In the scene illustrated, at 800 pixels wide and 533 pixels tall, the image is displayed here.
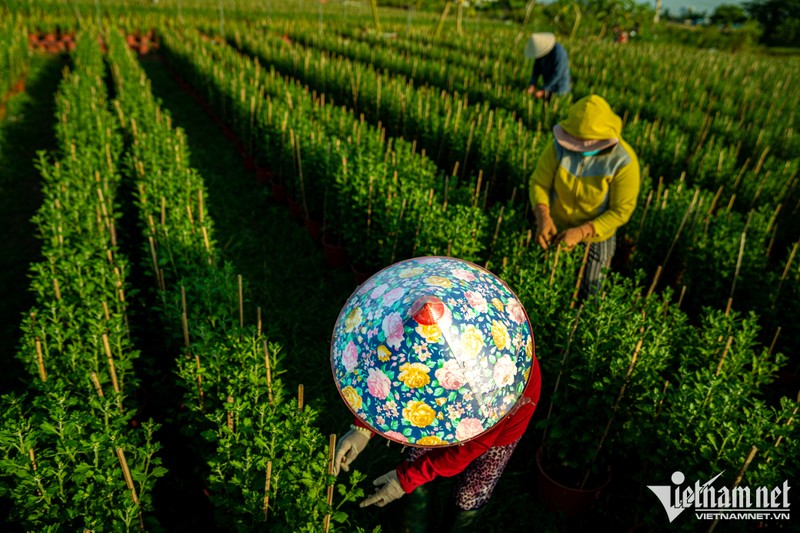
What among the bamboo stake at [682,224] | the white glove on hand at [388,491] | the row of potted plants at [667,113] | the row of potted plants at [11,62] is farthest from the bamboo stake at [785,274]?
the row of potted plants at [11,62]

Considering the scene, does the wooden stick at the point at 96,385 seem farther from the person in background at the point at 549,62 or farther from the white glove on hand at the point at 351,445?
the person in background at the point at 549,62

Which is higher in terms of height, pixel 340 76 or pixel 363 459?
pixel 340 76

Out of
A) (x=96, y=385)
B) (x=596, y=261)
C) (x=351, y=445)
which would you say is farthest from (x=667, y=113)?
(x=96, y=385)

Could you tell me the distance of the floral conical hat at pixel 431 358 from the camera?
1555 millimetres

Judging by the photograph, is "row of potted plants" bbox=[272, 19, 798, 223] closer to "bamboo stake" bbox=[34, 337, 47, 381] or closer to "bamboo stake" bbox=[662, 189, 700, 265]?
"bamboo stake" bbox=[662, 189, 700, 265]

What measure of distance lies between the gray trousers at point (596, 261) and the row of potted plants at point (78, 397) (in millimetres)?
3957

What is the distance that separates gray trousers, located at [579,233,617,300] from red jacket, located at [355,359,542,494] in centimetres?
248

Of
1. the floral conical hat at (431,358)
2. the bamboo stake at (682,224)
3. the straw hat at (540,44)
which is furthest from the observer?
the straw hat at (540,44)

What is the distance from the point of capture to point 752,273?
4.77 m

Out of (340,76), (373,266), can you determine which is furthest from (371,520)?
(340,76)

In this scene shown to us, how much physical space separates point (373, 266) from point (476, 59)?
13.2 meters

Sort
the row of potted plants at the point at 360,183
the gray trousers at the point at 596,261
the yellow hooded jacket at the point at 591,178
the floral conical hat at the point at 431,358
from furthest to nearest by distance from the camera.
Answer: the row of potted plants at the point at 360,183 → the gray trousers at the point at 596,261 → the yellow hooded jacket at the point at 591,178 → the floral conical hat at the point at 431,358

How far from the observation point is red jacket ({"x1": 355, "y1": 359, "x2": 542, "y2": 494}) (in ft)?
6.77

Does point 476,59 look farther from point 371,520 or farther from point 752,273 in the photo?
point 371,520
